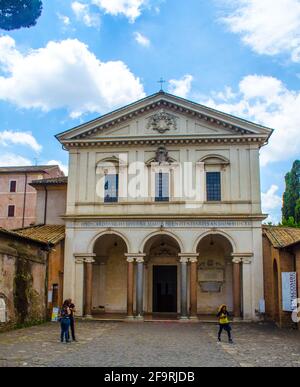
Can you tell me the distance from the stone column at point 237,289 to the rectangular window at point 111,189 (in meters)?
7.14

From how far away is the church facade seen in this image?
24.2m

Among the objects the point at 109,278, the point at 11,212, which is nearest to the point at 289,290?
the point at 109,278

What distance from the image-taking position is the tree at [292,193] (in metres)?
43.0

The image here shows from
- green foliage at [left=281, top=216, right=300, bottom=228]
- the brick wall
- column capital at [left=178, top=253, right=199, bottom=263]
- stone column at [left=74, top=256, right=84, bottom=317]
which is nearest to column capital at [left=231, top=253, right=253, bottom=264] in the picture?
column capital at [left=178, top=253, right=199, bottom=263]

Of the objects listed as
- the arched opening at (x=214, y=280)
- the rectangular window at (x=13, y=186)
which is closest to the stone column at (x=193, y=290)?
the arched opening at (x=214, y=280)

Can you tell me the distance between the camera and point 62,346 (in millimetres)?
14648

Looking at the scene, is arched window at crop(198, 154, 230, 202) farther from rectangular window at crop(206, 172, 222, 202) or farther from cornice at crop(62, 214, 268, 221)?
cornice at crop(62, 214, 268, 221)

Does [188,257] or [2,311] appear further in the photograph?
[188,257]

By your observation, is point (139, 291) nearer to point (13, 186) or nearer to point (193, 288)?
point (193, 288)

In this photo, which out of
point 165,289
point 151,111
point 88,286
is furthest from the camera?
point 165,289

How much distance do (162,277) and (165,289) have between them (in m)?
0.71

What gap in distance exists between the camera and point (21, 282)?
794 inches

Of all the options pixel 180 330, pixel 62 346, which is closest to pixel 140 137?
pixel 180 330

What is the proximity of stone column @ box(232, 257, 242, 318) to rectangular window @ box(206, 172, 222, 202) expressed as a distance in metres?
3.35
